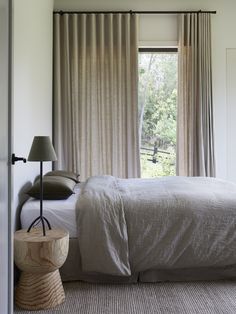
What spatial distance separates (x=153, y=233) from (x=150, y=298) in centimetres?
46

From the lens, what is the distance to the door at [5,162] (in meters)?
1.80

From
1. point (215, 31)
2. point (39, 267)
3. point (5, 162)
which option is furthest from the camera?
point (215, 31)

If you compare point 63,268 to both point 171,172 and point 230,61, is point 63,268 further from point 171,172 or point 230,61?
point 230,61

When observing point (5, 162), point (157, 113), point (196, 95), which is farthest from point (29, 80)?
point (196, 95)

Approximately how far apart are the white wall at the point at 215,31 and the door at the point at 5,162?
3609mm

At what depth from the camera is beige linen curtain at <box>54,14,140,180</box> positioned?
17.1 ft

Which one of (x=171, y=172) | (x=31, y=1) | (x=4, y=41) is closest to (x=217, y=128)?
(x=171, y=172)

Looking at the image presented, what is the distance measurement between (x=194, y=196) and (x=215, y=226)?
0.94 feet

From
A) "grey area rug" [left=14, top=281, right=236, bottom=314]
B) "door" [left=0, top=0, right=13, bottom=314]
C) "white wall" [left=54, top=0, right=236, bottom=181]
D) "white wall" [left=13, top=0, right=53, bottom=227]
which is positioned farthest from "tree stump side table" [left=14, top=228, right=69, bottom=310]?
"white wall" [left=54, top=0, right=236, bottom=181]

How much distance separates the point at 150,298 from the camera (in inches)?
112

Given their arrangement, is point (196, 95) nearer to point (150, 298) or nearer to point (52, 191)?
point (52, 191)

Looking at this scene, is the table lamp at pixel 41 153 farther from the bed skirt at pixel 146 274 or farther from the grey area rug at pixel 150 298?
the grey area rug at pixel 150 298

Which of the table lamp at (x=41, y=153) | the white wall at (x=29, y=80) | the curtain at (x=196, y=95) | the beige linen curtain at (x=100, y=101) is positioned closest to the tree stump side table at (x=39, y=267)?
the table lamp at (x=41, y=153)

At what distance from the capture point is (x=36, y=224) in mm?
3068
